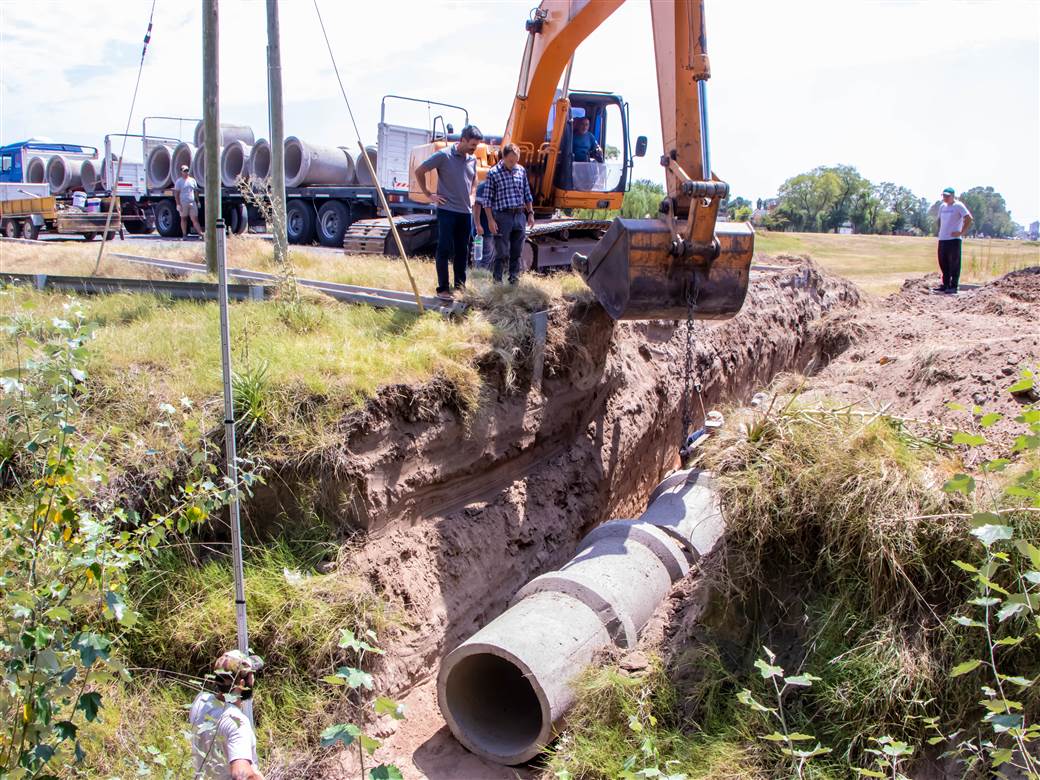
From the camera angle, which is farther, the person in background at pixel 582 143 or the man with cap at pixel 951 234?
the man with cap at pixel 951 234

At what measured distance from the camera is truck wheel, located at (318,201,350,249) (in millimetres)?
18906

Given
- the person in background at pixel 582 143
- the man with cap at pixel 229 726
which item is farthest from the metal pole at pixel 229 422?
the person in background at pixel 582 143

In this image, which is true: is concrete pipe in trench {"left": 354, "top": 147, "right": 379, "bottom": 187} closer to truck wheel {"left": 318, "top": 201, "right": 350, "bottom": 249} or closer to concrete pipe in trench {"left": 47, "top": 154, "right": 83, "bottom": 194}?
truck wheel {"left": 318, "top": 201, "right": 350, "bottom": 249}

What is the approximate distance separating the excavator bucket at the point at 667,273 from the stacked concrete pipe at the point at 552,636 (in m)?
1.84

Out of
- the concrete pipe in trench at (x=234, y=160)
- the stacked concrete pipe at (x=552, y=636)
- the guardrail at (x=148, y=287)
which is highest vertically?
the concrete pipe in trench at (x=234, y=160)

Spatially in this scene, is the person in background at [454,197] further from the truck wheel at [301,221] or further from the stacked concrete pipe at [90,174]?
the stacked concrete pipe at [90,174]

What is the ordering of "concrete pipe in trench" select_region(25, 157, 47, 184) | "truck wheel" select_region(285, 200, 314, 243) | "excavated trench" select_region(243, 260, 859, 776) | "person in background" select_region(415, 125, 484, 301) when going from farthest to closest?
"concrete pipe in trench" select_region(25, 157, 47, 184) < "truck wheel" select_region(285, 200, 314, 243) < "person in background" select_region(415, 125, 484, 301) < "excavated trench" select_region(243, 260, 859, 776)

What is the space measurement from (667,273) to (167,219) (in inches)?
789

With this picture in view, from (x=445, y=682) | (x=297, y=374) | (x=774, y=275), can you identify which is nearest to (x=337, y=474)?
(x=297, y=374)

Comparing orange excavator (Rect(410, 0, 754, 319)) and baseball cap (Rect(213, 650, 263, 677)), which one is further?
orange excavator (Rect(410, 0, 754, 319))

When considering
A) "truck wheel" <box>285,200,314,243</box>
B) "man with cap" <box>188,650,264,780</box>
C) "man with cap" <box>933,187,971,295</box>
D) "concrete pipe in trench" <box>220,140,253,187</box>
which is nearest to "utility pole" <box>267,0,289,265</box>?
"man with cap" <box>188,650,264,780</box>

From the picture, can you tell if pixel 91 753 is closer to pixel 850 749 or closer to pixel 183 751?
pixel 183 751

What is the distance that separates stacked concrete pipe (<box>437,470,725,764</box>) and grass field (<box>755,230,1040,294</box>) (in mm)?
12224

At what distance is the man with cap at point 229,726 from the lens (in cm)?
386
